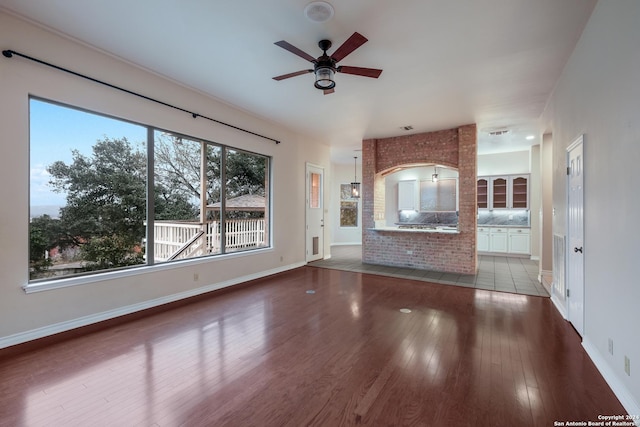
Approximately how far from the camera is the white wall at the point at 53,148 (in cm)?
274

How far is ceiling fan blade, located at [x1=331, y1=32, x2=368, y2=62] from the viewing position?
8.09ft

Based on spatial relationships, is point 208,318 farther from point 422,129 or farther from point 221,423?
point 422,129

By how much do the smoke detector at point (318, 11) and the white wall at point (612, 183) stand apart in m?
2.15

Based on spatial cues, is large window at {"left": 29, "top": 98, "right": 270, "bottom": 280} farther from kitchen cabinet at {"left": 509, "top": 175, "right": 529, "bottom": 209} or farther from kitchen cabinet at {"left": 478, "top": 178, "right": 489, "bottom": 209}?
kitchen cabinet at {"left": 509, "top": 175, "right": 529, "bottom": 209}

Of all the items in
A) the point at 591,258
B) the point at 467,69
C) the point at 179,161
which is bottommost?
the point at 591,258

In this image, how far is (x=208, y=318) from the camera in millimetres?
3541

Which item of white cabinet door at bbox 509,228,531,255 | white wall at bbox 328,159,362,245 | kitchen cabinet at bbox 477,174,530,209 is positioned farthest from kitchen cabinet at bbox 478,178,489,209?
white wall at bbox 328,159,362,245

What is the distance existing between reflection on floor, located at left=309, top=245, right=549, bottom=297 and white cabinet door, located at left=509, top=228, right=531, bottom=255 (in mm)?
267

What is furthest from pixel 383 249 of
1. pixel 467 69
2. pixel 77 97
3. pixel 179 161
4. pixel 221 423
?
pixel 77 97

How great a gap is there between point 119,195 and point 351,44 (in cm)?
337

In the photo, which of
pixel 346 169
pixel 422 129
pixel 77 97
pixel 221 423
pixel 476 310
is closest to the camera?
pixel 221 423

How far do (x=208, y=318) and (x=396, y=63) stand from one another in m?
3.94

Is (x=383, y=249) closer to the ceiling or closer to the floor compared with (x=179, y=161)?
closer to the floor

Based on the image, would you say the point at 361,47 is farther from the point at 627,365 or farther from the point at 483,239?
the point at 483,239
